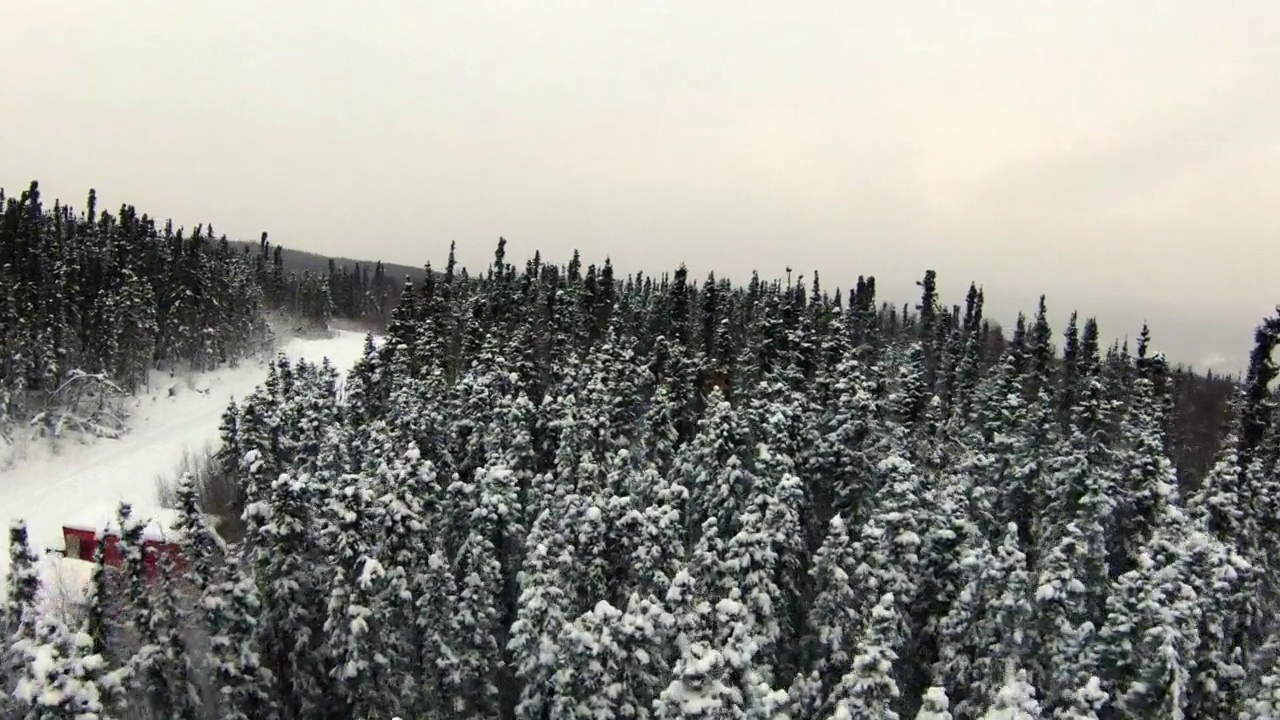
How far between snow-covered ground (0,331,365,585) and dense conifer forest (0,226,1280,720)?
1159cm

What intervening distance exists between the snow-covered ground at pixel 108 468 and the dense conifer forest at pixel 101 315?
7.81 ft

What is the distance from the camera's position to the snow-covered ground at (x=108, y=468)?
44719 millimetres

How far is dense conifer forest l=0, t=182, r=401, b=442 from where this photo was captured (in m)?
60.0

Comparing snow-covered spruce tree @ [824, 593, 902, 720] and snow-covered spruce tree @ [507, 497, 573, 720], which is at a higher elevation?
snow-covered spruce tree @ [824, 593, 902, 720]

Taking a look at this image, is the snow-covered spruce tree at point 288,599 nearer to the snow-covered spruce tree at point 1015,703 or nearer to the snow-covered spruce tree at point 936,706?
the snow-covered spruce tree at point 936,706

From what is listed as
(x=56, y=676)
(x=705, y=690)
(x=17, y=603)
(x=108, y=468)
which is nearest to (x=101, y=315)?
(x=108, y=468)

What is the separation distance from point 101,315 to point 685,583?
73411 mm

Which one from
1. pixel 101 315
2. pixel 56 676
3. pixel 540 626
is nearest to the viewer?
pixel 56 676

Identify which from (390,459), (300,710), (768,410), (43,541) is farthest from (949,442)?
(43,541)

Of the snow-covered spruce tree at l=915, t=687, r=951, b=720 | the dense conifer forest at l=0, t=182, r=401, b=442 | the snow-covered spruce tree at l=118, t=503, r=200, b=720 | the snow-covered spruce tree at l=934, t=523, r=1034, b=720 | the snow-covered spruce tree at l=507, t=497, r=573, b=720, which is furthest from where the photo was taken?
the dense conifer forest at l=0, t=182, r=401, b=442

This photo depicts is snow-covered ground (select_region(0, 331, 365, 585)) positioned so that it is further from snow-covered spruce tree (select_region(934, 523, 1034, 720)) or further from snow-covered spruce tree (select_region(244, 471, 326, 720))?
snow-covered spruce tree (select_region(934, 523, 1034, 720))

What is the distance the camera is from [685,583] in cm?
2058

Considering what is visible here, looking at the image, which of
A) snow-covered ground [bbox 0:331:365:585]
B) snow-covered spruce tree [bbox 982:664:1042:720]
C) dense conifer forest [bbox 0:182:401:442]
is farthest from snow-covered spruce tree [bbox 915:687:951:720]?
dense conifer forest [bbox 0:182:401:442]

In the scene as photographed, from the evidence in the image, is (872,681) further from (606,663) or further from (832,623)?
(606,663)
